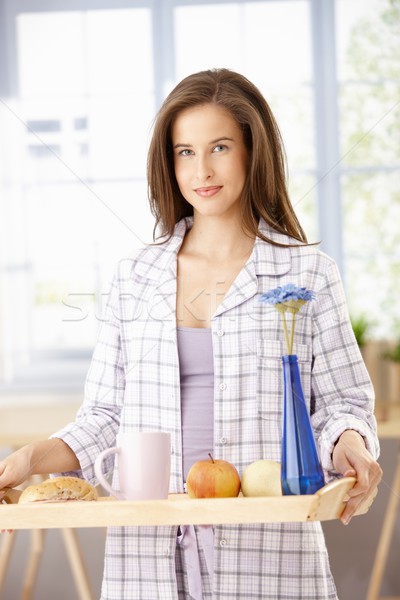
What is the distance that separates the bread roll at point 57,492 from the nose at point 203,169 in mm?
304

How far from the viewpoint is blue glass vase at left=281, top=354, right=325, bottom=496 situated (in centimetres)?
59

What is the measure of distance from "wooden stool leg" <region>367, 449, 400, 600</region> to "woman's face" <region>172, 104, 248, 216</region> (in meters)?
1.07

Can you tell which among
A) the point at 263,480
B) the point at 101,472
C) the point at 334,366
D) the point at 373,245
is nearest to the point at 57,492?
the point at 101,472

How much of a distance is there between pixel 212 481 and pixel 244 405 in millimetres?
183

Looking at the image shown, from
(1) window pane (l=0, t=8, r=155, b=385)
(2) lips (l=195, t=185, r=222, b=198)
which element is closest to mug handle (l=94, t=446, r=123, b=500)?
(2) lips (l=195, t=185, r=222, b=198)

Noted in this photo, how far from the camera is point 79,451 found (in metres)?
0.77

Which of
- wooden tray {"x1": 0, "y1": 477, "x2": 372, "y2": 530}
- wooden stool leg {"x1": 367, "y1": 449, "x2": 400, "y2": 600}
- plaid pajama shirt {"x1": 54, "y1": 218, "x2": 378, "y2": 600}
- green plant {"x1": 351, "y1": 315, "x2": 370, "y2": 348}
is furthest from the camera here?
green plant {"x1": 351, "y1": 315, "x2": 370, "y2": 348}

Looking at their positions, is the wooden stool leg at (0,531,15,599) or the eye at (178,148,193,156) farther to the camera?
the wooden stool leg at (0,531,15,599)

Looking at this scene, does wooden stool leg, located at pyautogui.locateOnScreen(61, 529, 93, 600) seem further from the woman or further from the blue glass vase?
the blue glass vase

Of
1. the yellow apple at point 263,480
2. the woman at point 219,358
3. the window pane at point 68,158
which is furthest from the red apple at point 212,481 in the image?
the window pane at point 68,158

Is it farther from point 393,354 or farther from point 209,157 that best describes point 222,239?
point 393,354

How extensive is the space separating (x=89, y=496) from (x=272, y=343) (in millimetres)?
246

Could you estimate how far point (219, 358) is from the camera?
0.78 m

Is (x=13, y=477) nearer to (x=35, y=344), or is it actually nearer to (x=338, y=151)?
(x=35, y=344)
